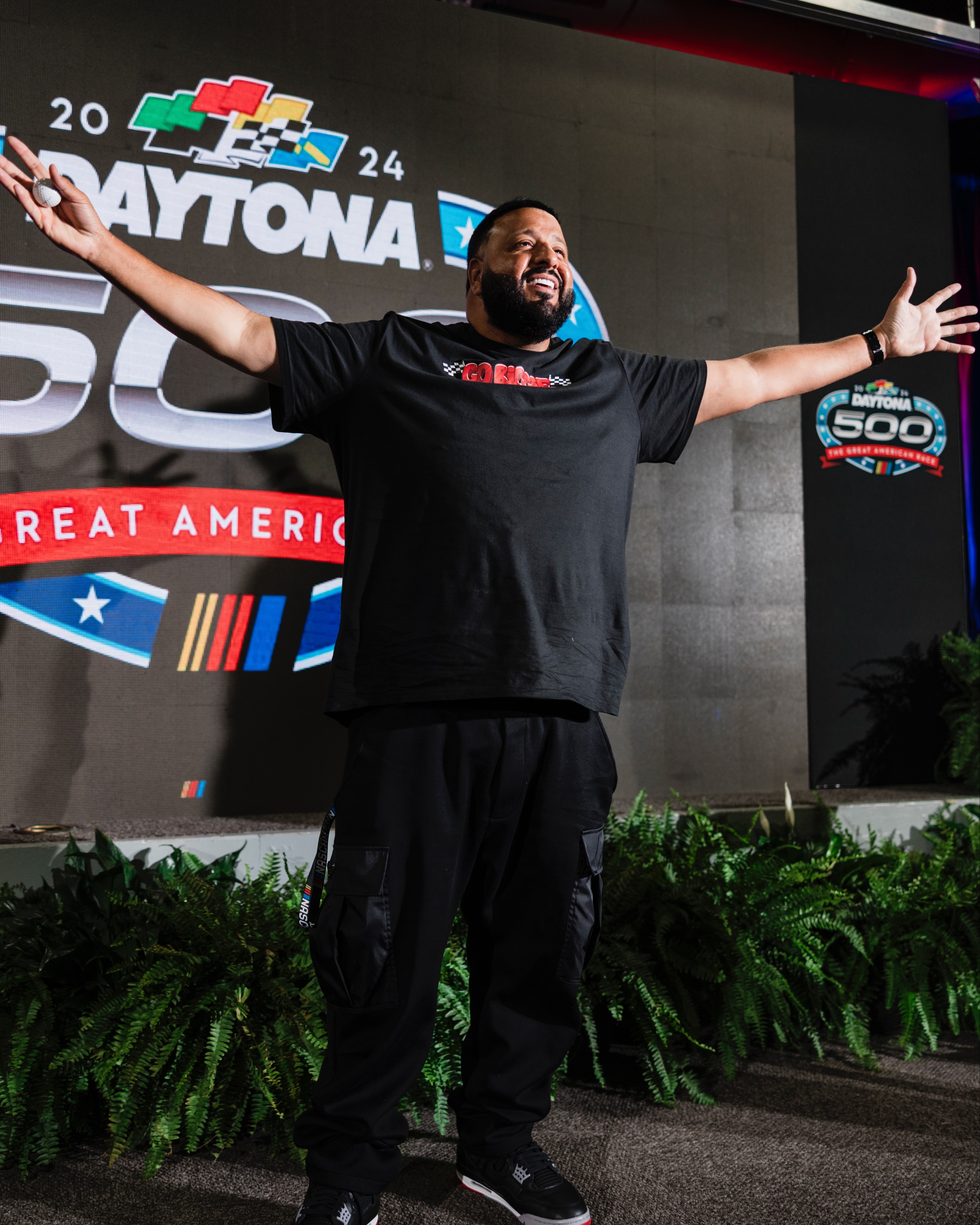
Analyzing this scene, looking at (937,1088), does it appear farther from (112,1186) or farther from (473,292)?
(473,292)

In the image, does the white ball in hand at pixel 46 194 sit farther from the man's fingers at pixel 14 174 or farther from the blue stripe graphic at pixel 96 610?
the blue stripe graphic at pixel 96 610

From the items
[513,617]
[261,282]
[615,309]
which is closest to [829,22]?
[615,309]

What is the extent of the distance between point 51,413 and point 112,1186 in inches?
96.1

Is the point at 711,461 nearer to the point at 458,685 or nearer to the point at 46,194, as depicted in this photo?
the point at 458,685

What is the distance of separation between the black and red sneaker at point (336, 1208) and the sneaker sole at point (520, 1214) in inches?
8.2

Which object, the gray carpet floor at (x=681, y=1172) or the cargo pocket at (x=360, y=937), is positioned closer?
the cargo pocket at (x=360, y=937)

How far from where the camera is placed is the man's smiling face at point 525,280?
1784 millimetres

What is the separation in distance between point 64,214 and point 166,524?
2.03m

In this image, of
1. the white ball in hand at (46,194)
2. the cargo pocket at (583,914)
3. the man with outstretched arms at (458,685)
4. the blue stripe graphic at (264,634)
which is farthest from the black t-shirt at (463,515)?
the blue stripe graphic at (264,634)

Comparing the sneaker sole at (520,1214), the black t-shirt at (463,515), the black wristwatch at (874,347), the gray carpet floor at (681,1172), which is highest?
the black wristwatch at (874,347)

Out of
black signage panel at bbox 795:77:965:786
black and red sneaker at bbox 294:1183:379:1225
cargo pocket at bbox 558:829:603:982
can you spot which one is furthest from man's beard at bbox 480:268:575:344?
black signage panel at bbox 795:77:965:786

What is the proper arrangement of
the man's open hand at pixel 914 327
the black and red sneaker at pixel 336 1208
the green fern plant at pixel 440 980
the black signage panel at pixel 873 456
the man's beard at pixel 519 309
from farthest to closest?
the black signage panel at pixel 873 456
the man's open hand at pixel 914 327
the green fern plant at pixel 440 980
the man's beard at pixel 519 309
the black and red sneaker at pixel 336 1208

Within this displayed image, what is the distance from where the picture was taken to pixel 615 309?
4.20 meters

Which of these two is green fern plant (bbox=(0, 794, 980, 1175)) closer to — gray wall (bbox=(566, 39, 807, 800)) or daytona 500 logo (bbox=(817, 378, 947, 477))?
gray wall (bbox=(566, 39, 807, 800))
